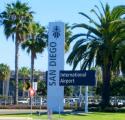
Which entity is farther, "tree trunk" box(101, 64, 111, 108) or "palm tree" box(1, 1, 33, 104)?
"palm tree" box(1, 1, 33, 104)

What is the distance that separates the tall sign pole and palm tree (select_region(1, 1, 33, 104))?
828 inches

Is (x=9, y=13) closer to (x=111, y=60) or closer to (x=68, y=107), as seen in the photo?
(x=68, y=107)

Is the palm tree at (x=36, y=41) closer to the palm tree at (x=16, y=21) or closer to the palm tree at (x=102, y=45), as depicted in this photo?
the palm tree at (x=16, y=21)

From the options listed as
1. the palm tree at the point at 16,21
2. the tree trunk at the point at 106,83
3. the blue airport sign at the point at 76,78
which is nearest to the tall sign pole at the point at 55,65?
the blue airport sign at the point at 76,78

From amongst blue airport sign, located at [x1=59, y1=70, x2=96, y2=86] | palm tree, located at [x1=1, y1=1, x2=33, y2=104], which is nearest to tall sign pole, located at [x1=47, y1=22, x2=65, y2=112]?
blue airport sign, located at [x1=59, y1=70, x2=96, y2=86]

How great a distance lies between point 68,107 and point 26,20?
14.8 meters

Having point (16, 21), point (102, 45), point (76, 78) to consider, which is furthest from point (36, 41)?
point (76, 78)

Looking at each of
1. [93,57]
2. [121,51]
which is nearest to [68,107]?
[93,57]

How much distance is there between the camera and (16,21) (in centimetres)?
6700

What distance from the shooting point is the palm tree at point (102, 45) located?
51406mm

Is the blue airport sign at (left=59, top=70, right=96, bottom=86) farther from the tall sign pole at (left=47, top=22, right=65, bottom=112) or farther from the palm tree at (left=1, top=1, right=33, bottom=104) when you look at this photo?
the palm tree at (left=1, top=1, right=33, bottom=104)

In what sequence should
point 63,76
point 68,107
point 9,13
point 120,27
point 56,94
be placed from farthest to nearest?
point 9,13, point 68,107, point 120,27, point 56,94, point 63,76

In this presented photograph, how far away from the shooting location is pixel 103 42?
52156mm

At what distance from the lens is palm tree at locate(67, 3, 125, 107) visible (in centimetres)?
5141
